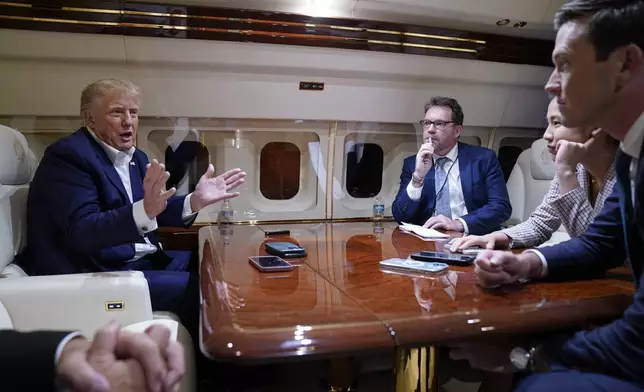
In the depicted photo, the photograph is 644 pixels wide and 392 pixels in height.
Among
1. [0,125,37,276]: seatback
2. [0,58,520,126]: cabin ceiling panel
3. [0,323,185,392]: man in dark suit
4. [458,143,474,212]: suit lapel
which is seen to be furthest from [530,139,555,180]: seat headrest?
[0,323,185,392]: man in dark suit

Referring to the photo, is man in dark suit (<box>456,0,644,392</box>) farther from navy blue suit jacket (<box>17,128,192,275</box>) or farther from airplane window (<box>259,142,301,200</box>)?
airplane window (<box>259,142,301,200</box>)

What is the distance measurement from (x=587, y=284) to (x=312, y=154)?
2.25 m

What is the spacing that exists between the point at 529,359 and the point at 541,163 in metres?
2.43

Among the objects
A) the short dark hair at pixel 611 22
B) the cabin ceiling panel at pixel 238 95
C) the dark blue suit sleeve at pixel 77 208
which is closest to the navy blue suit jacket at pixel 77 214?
the dark blue suit sleeve at pixel 77 208

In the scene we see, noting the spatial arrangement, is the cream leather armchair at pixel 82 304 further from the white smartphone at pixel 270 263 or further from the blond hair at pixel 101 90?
the blond hair at pixel 101 90

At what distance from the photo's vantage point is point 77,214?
2068 millimetres

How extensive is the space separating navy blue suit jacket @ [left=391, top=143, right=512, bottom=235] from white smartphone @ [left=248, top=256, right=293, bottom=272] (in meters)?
1.37

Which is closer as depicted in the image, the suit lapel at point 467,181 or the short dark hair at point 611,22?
the short dark hair at point 611,22

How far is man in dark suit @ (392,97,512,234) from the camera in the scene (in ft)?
9.77

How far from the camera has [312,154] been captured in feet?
11.7

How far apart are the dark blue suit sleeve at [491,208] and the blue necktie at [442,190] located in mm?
208

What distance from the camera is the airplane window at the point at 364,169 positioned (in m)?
3.70

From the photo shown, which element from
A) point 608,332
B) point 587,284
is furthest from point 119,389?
point 587,284

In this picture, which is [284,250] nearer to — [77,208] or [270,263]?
[270,263]
